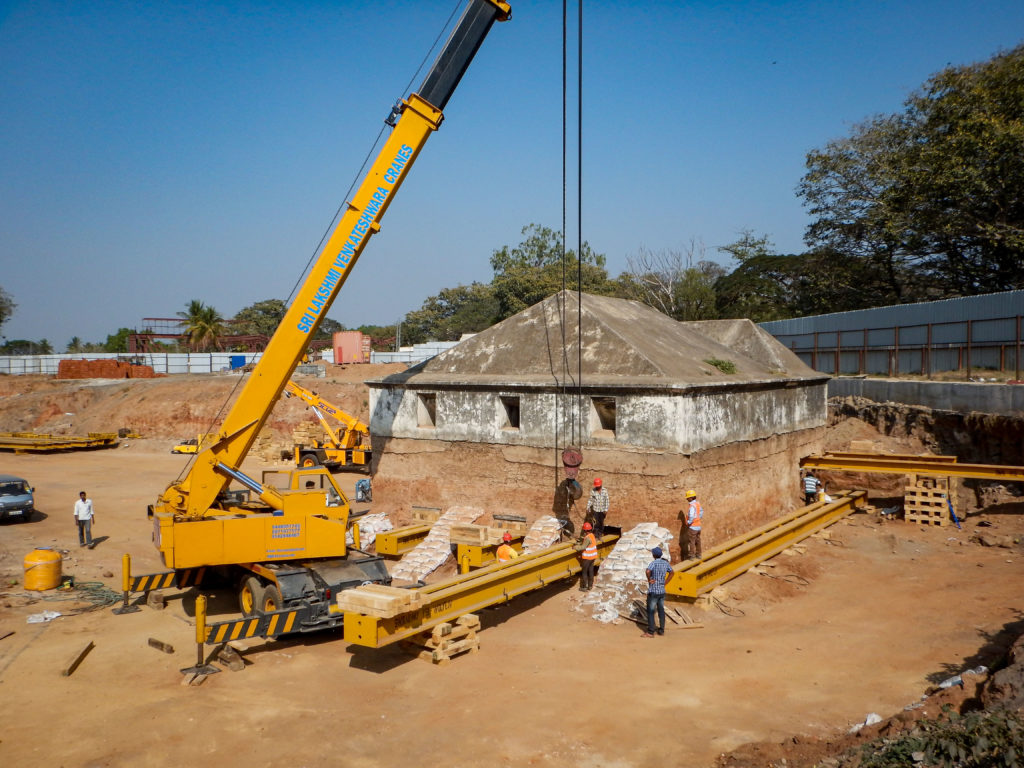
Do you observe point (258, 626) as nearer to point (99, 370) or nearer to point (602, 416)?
point (602, 416)

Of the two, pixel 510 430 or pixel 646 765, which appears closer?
pixel 646 765

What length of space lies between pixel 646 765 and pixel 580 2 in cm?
1225

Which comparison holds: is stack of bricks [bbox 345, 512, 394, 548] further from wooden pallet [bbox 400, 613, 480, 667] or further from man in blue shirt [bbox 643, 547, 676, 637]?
man in blue shirt [bbox 643, 547, 676, 637]

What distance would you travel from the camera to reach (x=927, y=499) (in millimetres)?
18453

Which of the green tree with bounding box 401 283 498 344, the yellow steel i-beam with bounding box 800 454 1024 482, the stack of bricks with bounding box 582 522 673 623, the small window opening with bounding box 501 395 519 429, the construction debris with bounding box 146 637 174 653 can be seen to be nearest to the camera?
the construction debris with bounding box 146 637 174 653

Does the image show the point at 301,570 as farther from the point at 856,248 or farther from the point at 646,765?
the point at 856,248

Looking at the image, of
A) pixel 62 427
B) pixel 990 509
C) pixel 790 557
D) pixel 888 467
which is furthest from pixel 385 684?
pixel 62 427

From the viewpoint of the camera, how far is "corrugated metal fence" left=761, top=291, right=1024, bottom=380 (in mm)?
24969

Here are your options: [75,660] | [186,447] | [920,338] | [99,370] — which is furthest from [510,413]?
[99,370]

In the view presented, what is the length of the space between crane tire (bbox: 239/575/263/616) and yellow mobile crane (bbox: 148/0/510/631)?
0.02 meters

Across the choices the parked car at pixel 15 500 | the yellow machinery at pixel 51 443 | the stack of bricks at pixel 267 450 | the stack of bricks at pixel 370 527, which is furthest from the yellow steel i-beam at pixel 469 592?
the yellow machinery at pixel 51 443

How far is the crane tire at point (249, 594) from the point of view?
1198 cm

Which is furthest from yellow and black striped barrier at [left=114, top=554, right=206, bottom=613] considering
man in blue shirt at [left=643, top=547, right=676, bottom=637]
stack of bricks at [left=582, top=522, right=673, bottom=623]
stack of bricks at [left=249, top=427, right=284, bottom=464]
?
stack of bricks at [left=249, top=427, right=284, bottom=464]

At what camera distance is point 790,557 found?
15305 mm
